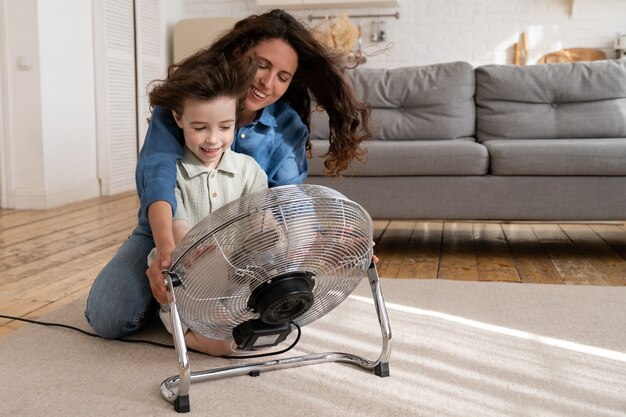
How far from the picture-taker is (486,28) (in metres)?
6.31

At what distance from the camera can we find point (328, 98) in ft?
6.72

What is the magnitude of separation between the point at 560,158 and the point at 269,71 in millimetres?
1685

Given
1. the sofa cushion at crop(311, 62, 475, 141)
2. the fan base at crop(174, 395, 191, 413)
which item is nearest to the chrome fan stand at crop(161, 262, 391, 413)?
the fan base at crop(174, 395, 191, 413)

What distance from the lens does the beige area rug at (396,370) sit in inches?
60.9

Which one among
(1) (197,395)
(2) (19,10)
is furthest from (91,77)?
(1) (197,395)

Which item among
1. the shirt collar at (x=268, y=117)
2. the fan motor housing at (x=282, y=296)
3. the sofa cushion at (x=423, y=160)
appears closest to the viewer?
the fan motor housing at (x=282, y=296)

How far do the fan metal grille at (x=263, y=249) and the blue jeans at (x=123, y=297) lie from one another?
470 millimetres

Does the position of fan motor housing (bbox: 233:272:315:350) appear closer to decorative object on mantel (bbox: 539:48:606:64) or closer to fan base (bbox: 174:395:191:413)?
fan base (bbox: 174:395:191:413)

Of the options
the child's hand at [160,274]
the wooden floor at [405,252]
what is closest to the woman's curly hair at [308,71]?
the child's hand at [160,274]

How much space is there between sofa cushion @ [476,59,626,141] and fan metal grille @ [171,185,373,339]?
236cm

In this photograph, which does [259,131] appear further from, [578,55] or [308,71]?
[578,55]

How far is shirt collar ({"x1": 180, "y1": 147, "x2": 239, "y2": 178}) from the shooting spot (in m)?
1.78

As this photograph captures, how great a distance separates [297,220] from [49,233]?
8.81ft

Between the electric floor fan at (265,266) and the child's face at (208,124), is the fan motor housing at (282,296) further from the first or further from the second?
the child's face at (208,124)
